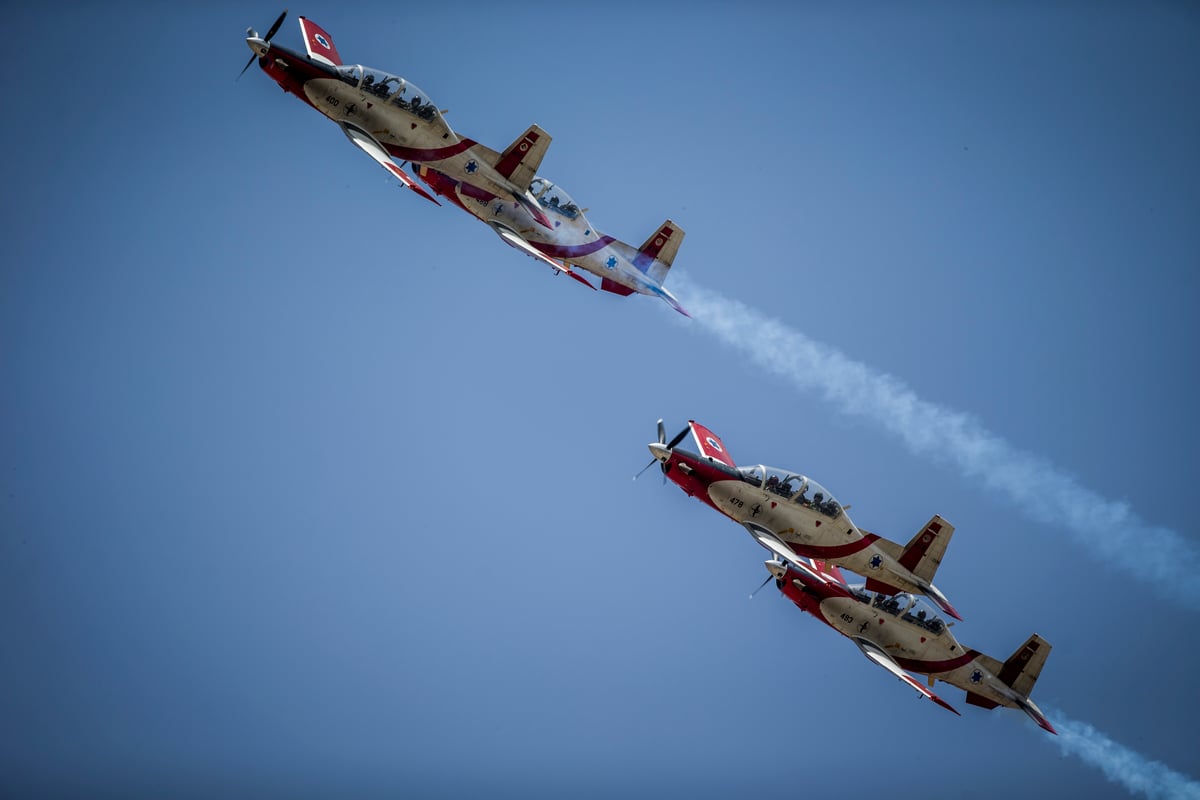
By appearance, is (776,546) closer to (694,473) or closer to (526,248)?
(694,473)

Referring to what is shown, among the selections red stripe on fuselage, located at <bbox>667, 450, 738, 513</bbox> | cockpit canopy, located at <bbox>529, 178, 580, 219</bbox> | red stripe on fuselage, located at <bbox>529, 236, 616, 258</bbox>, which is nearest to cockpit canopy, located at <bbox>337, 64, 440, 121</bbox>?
cockpit canopy, located at <bbox>529, 178, 580, 219</bbox>

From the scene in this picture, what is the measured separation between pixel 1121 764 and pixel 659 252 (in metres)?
32.5

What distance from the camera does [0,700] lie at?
431 feet

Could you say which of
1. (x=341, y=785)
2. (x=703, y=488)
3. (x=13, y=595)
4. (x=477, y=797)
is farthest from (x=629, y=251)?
(x=13, y=595)

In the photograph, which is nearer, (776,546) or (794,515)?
(776,546)

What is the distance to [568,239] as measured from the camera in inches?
1869

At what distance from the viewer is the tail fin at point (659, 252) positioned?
5022 centimetres

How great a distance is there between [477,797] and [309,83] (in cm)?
7086

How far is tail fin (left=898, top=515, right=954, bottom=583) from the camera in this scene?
45812 millimetres

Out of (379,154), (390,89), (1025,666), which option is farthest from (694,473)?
(1025,666)

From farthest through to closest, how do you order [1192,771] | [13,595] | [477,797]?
[13,595] < [477,797] < [1192,771]

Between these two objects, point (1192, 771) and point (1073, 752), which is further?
point (1192, 771)

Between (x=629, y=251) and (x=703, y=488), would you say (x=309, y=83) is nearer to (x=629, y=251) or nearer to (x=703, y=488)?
(x=629, y=251)

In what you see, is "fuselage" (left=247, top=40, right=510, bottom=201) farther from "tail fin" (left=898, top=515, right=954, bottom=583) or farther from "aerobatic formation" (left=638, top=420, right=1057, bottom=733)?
"tail fin" (left=898, top=515, right=954, bottom=583)
